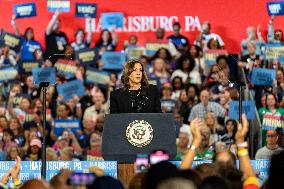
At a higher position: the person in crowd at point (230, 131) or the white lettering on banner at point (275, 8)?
the white lettering on banner at point (275, 8)

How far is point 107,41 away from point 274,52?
243 cm

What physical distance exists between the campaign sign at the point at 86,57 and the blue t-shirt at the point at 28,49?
0.72 metres

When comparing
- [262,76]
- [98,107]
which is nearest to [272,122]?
[262,76]

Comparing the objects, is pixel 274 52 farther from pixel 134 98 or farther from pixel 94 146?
pixel 134 98

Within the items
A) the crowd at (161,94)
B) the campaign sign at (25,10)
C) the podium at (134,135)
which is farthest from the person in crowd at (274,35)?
the podium at (134,135)

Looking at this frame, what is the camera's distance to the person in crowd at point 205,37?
1620 cm

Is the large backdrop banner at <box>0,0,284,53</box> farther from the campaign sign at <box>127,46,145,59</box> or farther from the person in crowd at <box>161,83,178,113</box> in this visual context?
the person in crowd at <box>161,83,178,113</box>

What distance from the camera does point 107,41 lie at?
16.6 meters

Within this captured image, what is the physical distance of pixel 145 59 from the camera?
15.8m

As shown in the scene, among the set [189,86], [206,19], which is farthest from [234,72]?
[206,19]

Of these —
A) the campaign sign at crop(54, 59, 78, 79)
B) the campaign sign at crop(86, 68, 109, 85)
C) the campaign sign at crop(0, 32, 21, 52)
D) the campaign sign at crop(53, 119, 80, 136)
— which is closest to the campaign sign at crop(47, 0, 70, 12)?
the campaign sign at crop(0, 32, 21, 52)

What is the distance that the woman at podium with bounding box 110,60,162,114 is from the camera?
9.66 metres

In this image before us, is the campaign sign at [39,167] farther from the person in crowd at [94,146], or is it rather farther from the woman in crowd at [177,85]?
the woman in crowd at [177,85]

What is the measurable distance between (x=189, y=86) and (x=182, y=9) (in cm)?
235
